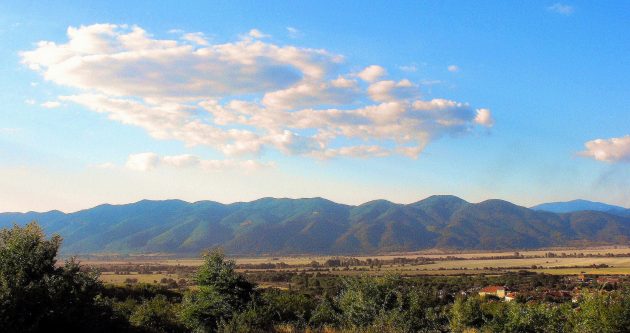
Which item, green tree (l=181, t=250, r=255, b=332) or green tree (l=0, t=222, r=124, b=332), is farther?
green tree (l=181, t=250, r=255, b=332)

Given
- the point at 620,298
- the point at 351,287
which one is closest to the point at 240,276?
the point at 351,287

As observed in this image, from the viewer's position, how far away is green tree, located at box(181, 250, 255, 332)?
23.7 m

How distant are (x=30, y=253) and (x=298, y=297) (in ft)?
95.3

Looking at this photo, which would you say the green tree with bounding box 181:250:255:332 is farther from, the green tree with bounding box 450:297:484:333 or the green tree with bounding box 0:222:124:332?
the green tree with bounding box 450:297:484:333

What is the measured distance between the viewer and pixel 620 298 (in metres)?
28.6

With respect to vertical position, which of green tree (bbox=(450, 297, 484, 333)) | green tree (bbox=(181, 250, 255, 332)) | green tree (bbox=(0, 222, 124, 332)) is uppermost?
green tree (bbox=(0, 222, 124, 332))

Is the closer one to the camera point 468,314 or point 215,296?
point 215,296

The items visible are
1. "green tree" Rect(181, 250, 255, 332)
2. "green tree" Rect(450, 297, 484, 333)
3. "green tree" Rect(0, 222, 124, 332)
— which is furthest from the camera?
"green tree" Rect(450, 297, 484, 333)

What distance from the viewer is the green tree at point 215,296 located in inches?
934

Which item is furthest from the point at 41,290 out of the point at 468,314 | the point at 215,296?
the point at 468,314

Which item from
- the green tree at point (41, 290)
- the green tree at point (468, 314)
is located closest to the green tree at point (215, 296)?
the green tree at point (41, 290)

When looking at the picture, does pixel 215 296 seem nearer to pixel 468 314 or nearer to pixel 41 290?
pixel 41 290

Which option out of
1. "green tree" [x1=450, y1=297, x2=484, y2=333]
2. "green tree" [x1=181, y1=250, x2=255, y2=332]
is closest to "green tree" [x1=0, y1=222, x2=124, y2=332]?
"green tree" [x1=181, y1=250, x2=255, y2=332]

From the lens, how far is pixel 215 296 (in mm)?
24250
